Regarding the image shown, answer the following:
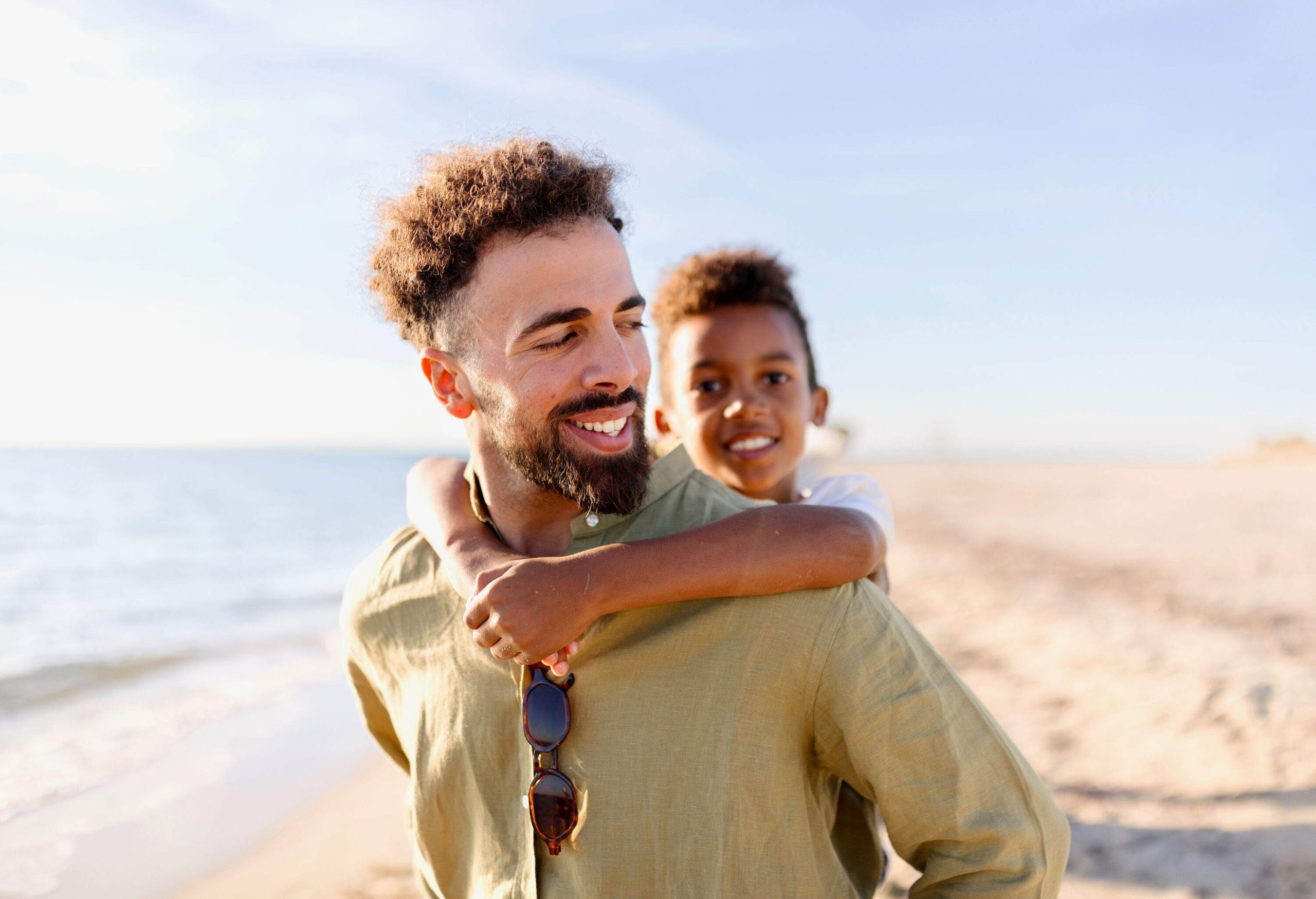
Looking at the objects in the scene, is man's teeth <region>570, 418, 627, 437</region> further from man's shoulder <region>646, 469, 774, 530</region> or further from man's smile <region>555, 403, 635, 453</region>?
man's shoulder <region>646, 469, 774, 530</region>

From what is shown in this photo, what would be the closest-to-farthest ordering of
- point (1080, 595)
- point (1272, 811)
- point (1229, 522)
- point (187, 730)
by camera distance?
point (1272, 811)
point (187, 730)
point (1080, 595)
point (1229, 522)

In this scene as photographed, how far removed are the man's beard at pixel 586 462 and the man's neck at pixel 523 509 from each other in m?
0.08

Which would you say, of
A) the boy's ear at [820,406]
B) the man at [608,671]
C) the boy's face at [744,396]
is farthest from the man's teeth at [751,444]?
the man at [608,671]

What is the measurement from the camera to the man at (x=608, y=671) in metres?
1.56

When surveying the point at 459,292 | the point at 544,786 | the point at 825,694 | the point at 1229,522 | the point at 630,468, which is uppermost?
the point at 459,292

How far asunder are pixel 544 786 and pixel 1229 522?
54.8 ft

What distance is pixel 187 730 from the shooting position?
6777 millimetres

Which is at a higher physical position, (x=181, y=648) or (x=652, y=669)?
(x=652, y=669)

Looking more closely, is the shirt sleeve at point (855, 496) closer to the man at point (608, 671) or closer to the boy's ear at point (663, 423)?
the boy's ear at point (663, 423)

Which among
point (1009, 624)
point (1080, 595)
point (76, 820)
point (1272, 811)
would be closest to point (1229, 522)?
point (1080, 595)

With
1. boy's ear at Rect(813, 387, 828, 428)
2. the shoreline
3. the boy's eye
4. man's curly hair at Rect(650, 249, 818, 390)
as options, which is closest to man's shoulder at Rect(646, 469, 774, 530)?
the boy's eye

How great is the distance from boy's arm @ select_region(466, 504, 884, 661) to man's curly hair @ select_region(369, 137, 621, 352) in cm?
64

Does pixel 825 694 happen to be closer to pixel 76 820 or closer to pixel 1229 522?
pixel 76 820

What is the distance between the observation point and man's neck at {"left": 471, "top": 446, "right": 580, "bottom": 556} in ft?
6.42
